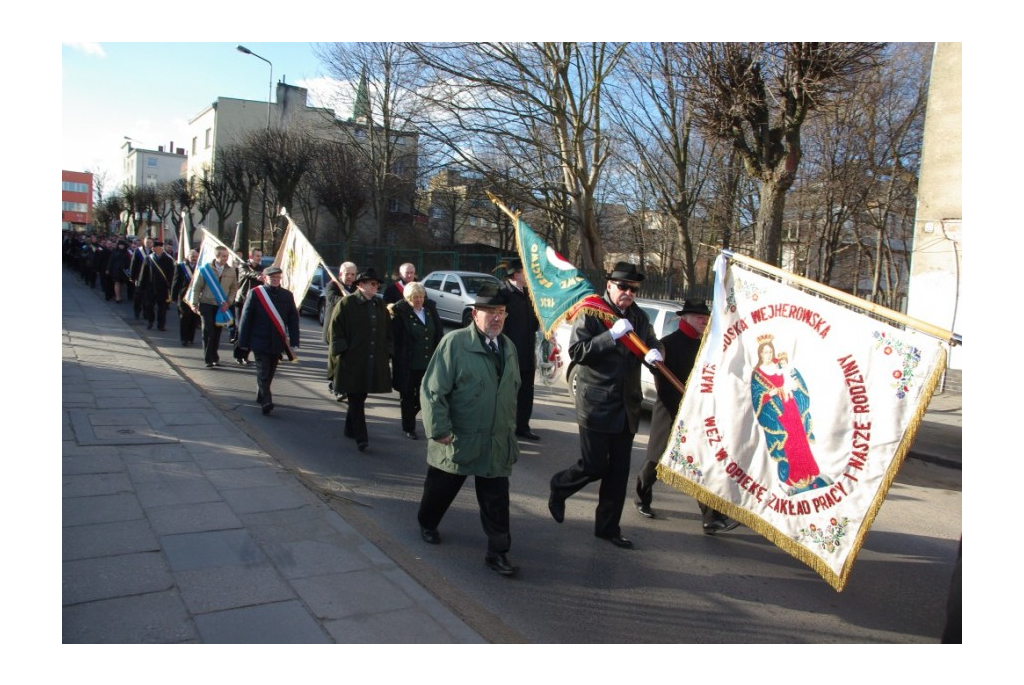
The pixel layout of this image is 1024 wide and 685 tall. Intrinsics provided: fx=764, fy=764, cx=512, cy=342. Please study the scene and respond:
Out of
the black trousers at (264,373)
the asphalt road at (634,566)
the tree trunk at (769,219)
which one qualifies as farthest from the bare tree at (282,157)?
the asphalt road at (634,566)

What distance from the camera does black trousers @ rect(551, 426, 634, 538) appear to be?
5090 mm

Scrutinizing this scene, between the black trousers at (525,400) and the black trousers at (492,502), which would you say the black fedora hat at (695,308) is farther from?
the black trousers at (525,400)

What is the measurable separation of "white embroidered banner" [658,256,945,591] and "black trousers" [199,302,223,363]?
332 inches

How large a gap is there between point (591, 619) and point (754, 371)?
1.66 meters

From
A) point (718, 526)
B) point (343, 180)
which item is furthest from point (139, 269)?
point (343, 180)

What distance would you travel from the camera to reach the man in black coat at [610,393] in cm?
506

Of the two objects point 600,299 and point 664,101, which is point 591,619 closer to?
point 600,299

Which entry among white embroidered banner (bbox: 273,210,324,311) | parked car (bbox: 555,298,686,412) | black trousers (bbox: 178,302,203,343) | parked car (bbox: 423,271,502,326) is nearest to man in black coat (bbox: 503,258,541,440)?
parked car (bbox: 555,298,686,412)

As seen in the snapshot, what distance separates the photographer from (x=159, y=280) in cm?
1469

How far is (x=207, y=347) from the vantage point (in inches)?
445

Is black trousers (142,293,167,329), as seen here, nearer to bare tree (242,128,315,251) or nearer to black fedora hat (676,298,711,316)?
black fedora hat (676,298,711,316)

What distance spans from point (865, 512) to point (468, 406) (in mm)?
2206

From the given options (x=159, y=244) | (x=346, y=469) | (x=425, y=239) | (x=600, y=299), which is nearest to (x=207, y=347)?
(x=159, y=244)

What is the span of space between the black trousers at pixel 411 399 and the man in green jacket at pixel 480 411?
10.5 feet
